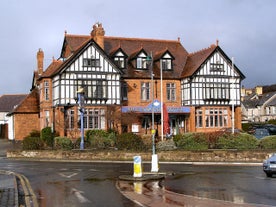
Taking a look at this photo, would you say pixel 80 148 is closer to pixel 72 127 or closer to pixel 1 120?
pixel 72 127

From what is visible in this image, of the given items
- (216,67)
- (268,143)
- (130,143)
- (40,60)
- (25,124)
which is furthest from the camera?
(40,60)

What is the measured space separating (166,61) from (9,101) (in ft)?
147

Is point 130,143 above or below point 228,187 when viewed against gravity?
above

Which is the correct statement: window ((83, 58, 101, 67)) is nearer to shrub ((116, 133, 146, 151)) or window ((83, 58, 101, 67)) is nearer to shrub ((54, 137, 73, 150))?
→ shrub ((54, 137, 73, 150))

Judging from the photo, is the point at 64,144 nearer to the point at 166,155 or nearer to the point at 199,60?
the point at 166,155

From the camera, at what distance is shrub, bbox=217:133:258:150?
35000 millimetres

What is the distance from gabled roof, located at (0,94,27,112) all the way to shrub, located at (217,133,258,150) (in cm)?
5696

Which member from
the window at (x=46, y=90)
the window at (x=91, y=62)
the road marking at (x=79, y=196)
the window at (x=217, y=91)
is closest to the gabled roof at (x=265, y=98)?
the window at (x=217, y=91)

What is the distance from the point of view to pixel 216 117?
173 ft

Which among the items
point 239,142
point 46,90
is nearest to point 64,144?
point 46,90

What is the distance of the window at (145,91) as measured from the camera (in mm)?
52156

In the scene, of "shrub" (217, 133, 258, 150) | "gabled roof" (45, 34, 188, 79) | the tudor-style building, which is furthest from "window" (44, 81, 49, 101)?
"shrub" (217, 133, 258, 150)

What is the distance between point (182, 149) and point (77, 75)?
53.0 ft

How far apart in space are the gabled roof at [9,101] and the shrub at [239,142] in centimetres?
5696
